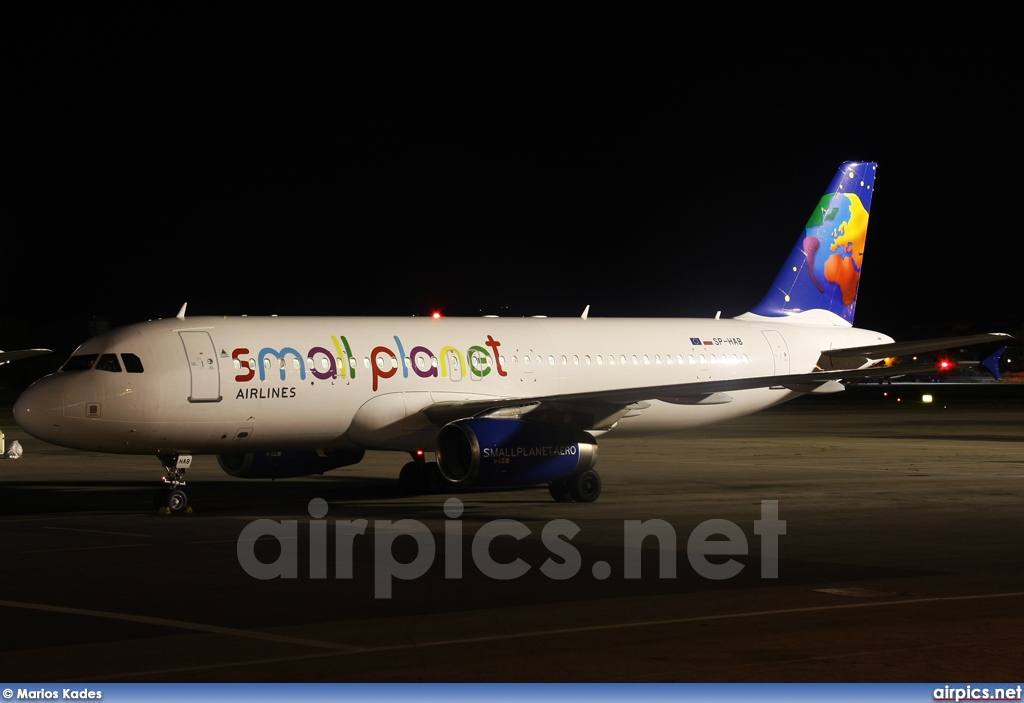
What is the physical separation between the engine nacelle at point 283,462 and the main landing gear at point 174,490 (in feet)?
7.20

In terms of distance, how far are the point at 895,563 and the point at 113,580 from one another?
9.31 m

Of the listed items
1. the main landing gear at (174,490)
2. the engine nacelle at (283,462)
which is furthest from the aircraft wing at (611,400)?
the main landing gear at (174,490)

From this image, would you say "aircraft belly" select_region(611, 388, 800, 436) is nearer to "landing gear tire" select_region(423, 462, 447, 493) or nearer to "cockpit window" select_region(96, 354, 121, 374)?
"landing gear tire" select_region(423, 462, 447, 493)

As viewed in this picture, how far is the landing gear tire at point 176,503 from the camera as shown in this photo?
78.9 feet

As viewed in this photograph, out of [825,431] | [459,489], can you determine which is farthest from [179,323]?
[825,431]

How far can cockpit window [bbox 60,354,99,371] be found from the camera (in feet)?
82.1

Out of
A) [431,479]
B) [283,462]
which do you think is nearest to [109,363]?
[283,462]

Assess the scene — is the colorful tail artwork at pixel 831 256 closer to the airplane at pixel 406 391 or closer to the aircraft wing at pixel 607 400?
the airplane at pixel 406 391

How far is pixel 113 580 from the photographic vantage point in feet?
53.3

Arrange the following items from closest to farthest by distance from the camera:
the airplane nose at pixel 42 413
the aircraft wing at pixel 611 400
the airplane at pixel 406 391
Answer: the airplane nose at pixel 42 413
the airplane at pixel 406 391
the aircraft wing at pixel 611 400

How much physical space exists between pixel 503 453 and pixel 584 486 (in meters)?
2.01

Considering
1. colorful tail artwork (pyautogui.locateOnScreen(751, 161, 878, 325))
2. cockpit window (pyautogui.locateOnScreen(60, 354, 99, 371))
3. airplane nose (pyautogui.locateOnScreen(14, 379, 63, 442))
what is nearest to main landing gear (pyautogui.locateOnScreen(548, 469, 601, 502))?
cockpit window (pyautogui.locateOnScreen(60, 354, 99, 371))

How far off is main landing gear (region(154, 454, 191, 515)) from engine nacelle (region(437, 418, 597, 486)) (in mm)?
4502

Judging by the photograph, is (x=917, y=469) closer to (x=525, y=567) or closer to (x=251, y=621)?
(x=525, y=567)
